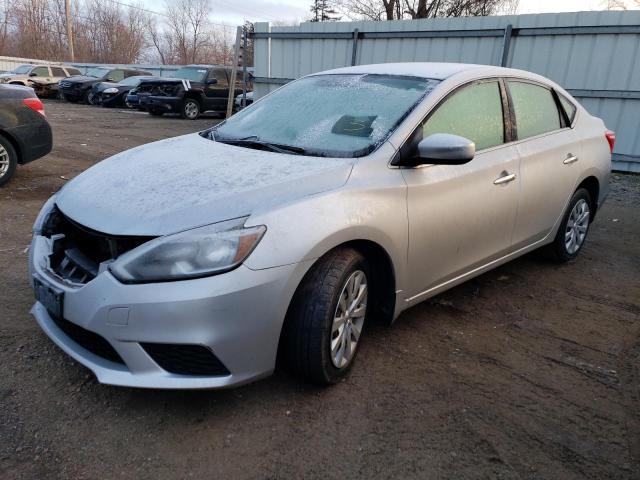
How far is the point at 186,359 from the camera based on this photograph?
2.10 meters

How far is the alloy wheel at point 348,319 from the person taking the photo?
248cm

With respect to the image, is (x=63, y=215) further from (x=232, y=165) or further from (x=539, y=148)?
(x=539, y=148)

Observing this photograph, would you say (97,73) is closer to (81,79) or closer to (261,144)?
(81,79)

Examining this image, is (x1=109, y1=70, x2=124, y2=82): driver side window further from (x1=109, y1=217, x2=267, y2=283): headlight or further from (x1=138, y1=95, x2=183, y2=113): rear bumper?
(x1=109, y1=217, x2=267, y2=283): headlight

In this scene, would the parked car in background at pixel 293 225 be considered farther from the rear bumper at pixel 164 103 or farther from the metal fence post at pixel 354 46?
the rear bumper at pixel 164 103

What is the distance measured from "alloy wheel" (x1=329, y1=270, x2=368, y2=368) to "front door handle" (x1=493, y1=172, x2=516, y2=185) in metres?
1.24

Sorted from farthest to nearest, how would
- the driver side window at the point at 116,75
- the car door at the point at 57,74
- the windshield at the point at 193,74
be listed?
the car door at the point at 57,74, the driver side window at the point at 116,75, the windshield at the point at 193,74

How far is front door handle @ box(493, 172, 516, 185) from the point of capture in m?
3.29

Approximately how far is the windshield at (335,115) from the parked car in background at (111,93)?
62.9ft

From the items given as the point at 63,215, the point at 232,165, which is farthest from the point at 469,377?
the point at 63,215

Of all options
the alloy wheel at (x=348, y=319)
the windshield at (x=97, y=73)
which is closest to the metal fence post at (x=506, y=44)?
the alloy wheel at (x=348, y=319)

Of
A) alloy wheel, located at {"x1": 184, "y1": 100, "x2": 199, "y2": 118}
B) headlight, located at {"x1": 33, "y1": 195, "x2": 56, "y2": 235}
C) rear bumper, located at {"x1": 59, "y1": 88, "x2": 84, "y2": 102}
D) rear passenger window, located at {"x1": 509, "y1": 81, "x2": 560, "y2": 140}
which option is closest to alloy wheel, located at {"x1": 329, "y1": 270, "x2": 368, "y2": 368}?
headlight, located at {"x1": 33, "y1": 195, "x2": 56, "y2": 235}

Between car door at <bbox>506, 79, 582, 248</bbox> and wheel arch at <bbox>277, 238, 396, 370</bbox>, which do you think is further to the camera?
car door at <bbox>506, 79, 582, 248</bbox>

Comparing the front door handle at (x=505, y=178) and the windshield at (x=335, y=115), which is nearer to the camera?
the windshield at (x=335, y=115)
